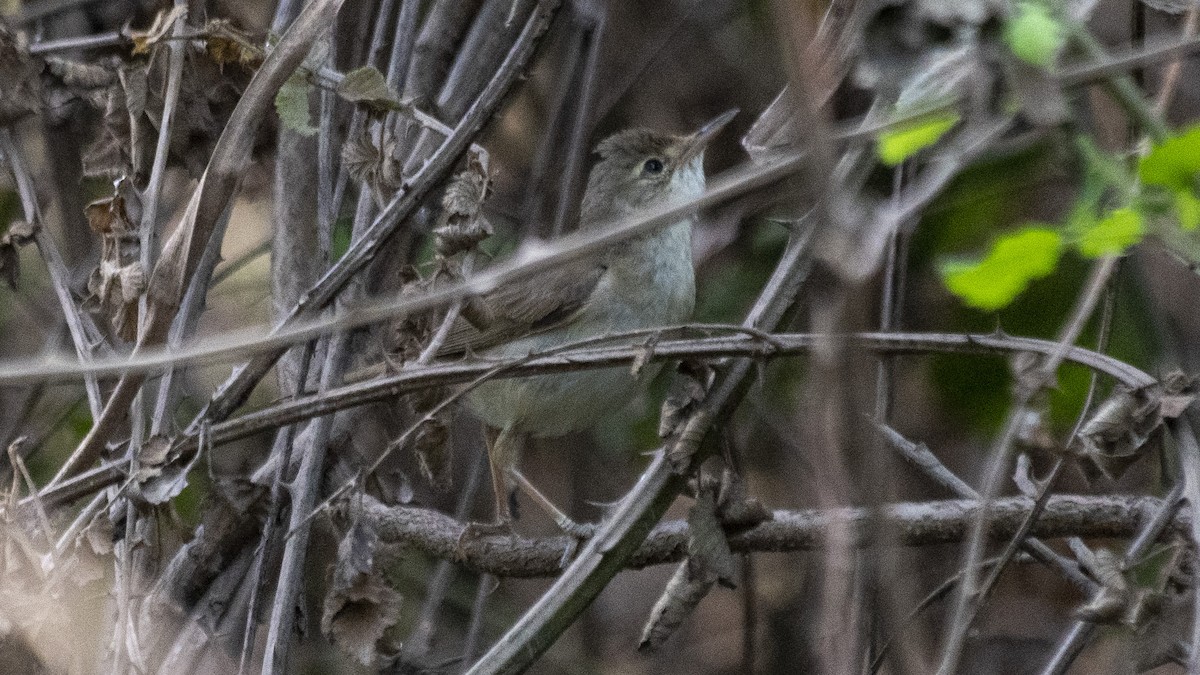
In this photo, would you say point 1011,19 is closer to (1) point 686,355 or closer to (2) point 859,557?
(1) point 686,355

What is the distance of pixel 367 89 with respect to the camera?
2.95 m

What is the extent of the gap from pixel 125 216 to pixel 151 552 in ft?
2.54

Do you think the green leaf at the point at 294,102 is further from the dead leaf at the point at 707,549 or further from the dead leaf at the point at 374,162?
the dead leaf at the point at 707,549

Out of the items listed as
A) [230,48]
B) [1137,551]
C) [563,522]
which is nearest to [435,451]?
[563,522]

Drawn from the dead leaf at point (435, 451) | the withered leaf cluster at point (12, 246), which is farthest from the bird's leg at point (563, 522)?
the withered leaf cluster at point (12, 246)

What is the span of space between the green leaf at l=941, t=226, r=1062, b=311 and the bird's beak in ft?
9.31

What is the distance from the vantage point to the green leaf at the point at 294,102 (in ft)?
9.80

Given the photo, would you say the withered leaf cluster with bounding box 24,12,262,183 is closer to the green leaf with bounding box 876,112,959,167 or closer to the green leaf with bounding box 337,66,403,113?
the green leaf with bounding box 337,66,403,113

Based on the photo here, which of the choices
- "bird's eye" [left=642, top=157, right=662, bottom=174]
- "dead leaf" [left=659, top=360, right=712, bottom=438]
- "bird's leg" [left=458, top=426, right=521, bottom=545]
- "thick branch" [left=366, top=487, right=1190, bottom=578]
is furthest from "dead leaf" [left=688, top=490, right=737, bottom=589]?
"bird's eye" [left=642, top=157, right=662, bottom=174]

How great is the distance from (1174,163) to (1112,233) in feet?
0.39

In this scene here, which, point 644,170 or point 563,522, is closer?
point 563,522

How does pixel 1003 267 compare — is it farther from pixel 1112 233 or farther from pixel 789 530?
pixel 789 530

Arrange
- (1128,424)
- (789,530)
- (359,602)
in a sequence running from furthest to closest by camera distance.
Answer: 1. (789,530)
2. (359,602)
3. (1128,424)

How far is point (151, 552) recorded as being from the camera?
3.03 m
